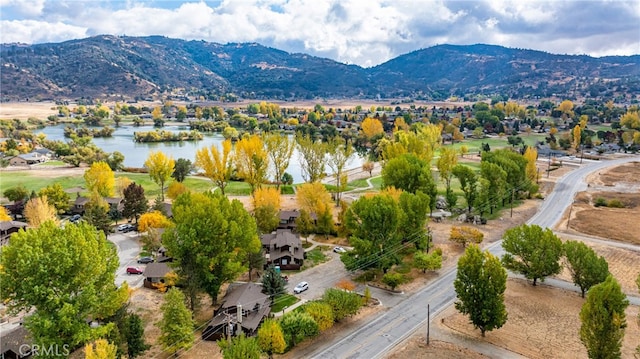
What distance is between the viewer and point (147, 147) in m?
109

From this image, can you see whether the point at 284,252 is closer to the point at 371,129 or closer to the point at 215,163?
the point at 215,163

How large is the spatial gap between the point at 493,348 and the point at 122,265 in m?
28.8

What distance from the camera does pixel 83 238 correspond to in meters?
21.4

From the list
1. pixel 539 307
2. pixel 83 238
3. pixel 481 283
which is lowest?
pixel 539 307

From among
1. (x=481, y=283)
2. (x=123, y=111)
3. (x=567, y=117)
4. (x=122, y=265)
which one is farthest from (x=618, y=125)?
(x=123, y=111)

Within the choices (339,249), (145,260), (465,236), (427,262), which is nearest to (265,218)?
(339,249)

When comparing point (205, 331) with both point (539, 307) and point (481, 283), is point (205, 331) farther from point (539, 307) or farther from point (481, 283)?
point (539, 307)

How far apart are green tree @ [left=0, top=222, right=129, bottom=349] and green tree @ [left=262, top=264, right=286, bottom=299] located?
991cm

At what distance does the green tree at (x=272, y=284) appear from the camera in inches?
1142

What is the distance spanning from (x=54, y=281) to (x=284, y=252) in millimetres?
18798

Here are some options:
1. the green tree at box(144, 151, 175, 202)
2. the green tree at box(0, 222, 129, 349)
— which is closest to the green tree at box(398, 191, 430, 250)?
the green tree at box(0, 222, 129, 349)

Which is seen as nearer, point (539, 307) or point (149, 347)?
point (149, 347)

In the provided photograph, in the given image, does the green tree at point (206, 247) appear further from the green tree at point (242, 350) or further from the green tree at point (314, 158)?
the green tree at point (314, 158)

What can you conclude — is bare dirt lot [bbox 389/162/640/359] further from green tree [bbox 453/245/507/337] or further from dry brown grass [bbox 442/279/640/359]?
green tree [bbox 453/245/507/337]
